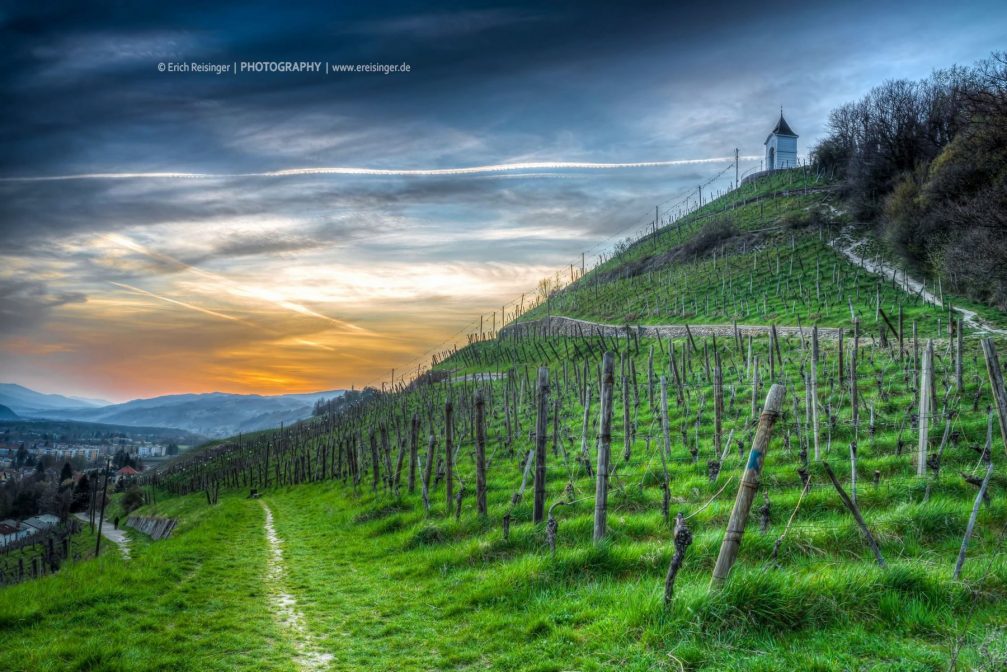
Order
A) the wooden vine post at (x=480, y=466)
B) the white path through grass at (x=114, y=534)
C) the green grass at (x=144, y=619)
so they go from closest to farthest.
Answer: the green grass at (x=144, y=619), the wooden vine post at (x=480, y=466), the white path through grass at (x=114, y=534)

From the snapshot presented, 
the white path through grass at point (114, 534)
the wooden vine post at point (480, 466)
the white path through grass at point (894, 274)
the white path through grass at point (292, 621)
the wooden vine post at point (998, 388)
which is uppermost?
the white path through grass at point (894, 274)

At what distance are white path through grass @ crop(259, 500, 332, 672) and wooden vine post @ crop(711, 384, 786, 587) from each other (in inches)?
176

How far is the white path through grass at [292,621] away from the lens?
657 cm

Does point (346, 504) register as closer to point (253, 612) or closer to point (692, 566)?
point (253, 612)

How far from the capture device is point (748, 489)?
18.4ft

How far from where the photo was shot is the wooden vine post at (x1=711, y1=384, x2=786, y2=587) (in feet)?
18.4

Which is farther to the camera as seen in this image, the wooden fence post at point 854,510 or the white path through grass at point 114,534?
the white path through grass at point 114,534

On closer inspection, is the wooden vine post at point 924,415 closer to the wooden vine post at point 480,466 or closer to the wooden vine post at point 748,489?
the wooden vine post at point 748,489

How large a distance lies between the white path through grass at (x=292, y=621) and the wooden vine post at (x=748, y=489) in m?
4.48

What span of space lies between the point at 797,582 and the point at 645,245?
308 ft

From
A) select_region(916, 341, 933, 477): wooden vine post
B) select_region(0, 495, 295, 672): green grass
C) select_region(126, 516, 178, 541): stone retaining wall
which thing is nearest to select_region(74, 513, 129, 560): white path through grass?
select_region(126, 516, 178, 541): stone retaining wall

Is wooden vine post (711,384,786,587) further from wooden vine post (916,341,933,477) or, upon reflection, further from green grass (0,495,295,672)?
wooden vine post (916,341,933,477)

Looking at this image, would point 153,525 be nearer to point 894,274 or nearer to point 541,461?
point 541,461

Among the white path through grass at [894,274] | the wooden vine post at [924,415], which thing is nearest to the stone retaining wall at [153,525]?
the wooden vine post at [924,415]
